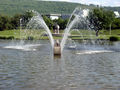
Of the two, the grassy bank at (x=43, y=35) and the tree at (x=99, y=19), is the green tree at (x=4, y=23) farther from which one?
the tree at (x=99, y=19)

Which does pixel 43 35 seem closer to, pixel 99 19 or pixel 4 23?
pixel 99 19

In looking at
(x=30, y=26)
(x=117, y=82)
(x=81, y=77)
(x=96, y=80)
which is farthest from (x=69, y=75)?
(x=30, y=26)

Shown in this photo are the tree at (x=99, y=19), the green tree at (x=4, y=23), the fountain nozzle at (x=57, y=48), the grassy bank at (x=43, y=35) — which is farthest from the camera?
the green tree at (x=4, y=23)

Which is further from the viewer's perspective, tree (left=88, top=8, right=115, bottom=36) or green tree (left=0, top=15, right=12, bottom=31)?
green tree (left=0, top=15, right=12, bottom=31)

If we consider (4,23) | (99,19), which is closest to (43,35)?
(99,19)

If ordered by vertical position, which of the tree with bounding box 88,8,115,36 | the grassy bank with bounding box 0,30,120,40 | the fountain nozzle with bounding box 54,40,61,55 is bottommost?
the fountain nozzle with bounding box 54,40,61,55

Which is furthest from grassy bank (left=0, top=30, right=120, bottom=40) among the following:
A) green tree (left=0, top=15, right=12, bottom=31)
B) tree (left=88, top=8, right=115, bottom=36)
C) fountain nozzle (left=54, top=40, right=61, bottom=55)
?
fountain nozzle (left=54, top=40, right=61, bottom=55)

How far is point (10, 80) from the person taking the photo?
17531mm

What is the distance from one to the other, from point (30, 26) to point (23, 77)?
103 metres

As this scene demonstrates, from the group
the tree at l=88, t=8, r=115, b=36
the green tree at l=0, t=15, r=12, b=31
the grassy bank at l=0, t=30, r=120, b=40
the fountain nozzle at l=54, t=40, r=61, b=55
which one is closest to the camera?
the fountain nozzle at l=54, t=40, r=61, b=55

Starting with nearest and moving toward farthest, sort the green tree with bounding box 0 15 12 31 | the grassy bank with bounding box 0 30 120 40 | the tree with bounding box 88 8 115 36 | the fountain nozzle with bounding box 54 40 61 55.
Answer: the fountain nozzle with bounding box 54 40 61 55 < the grassy bank with bounding box 0 30 120 40 < the tree with bounding box 88 8 115 36 < the green tree with bounding box 0 15 12 31

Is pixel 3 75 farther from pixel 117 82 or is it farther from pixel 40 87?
pixel 117 82

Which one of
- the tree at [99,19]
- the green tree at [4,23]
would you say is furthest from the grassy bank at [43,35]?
the green tree at [4,23]

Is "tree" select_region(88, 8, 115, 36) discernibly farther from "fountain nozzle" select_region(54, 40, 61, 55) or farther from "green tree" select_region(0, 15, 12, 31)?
"fountain nozzle" select_region(54, 40, 61, 55)
